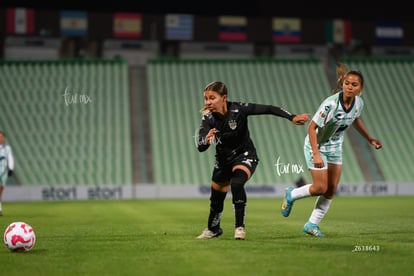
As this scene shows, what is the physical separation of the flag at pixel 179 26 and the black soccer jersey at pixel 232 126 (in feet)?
82.4

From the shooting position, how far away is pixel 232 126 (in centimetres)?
963

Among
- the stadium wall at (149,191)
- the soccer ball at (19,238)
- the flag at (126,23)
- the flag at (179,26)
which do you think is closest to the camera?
the soccer ball at (19,238)

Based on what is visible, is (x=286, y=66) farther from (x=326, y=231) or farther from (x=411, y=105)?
(x=326, y=231)

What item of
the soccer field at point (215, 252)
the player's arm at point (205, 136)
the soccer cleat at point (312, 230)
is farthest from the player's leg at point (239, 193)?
the soccer cleat at point (312, 230)

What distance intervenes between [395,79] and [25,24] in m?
18.5

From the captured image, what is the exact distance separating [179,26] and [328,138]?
25128 millimetres

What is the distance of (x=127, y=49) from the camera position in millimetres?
36312

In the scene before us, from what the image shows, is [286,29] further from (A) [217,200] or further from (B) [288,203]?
(A) [217,200]

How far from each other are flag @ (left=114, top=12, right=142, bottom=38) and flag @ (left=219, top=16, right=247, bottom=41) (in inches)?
158

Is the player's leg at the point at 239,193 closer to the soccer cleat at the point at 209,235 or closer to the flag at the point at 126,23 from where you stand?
the soccer cleat at the point at 209,235

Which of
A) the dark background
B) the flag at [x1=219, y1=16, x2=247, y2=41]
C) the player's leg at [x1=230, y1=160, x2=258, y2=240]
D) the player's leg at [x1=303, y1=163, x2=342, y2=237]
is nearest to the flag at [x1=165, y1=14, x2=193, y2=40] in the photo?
the dark background

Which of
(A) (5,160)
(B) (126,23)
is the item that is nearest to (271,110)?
(A) (5,160)

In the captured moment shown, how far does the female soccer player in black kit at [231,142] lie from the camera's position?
947 centimetres

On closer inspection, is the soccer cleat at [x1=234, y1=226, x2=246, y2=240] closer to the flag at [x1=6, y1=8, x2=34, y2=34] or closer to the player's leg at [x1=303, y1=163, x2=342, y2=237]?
the player's leg at [x1=303, y1=163, x2=342, y2=237]
